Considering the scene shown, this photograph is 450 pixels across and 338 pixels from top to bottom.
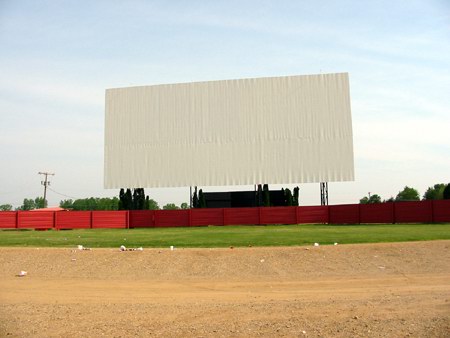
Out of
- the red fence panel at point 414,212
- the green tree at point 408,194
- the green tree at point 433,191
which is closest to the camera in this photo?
the red fence panel at point 414,212

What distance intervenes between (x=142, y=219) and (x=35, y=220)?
882cm

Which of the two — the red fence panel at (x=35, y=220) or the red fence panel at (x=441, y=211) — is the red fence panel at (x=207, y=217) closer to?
the red fence panel at (x=35, y=220)

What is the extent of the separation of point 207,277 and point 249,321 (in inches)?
217

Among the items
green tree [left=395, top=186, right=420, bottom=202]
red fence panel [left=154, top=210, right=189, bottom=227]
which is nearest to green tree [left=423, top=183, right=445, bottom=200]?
green tree [left=395, top=186, right=420, bottom=202]

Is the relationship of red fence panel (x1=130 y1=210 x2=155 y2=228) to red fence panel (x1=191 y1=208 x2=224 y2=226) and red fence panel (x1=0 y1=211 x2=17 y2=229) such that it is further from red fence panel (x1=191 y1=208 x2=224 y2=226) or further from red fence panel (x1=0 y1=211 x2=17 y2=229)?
red fence panel (x1=0 y1=211 x2=17 y2=229)

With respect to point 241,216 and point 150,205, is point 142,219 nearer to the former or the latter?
point 241,216

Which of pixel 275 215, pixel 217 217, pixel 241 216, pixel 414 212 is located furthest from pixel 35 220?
pixel 414 212

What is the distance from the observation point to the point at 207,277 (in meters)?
14.1

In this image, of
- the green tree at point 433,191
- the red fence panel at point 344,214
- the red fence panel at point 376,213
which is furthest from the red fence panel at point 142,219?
the green tree at point 433,191

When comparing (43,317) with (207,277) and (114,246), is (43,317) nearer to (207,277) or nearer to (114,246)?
(207,277)

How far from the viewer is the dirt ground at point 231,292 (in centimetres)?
841

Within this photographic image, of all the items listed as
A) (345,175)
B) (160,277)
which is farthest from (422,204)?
(160,277)

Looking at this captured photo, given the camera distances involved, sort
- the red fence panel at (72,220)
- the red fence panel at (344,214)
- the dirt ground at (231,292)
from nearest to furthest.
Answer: the dirt ground at (231,292) < the red fence panel at (72,220) < the red fence panel at (344,214)

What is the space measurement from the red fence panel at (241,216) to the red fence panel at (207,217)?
45cm
